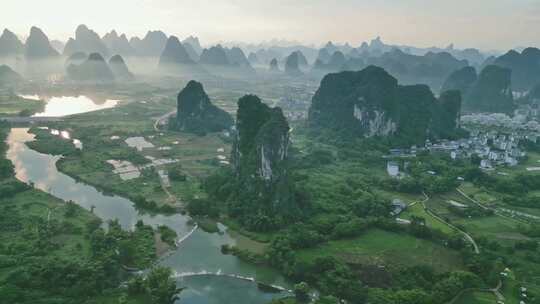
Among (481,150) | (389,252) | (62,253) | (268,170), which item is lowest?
(389,252)

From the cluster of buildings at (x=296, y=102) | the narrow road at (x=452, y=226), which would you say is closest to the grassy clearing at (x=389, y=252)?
the narrow road at (x=452, y=226)

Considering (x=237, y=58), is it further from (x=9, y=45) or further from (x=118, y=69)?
(x=9, y=45)

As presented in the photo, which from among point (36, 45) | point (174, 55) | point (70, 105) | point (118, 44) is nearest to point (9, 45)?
point (36, 45)

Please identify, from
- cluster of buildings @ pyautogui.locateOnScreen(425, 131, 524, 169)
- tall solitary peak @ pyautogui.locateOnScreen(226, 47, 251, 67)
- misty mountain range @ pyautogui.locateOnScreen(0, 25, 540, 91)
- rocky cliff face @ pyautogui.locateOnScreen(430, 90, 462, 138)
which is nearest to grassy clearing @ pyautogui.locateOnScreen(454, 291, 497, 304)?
cluster of buildings @ pyautogui.locateOnScreen(425, 131, 524, 169)

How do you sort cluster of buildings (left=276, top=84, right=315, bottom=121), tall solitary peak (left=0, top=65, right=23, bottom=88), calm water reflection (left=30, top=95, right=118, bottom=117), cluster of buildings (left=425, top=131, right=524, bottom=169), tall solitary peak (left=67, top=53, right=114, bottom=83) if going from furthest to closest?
1. tall solitary peak (left=67, top=53, right=114, bottom=83)
2. tall solitary peak (left=0, top=65, right=23, bottom=88)
3. cluster of buildings (left=276, top=84, right=315, bottom=121)
4. calm water reflection (left=30, top=95, right=118, bottom=117)
5. cluster of buildings (left=425, top=131, right=524, bottom=169)

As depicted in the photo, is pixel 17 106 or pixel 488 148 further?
pixel 17 106

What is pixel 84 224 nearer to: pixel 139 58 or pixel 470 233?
pixel 470 233

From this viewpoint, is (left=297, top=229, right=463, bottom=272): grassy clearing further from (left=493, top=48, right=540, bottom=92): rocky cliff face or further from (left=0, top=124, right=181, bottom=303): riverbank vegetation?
(left=493, top=48, right=540, bottom=92): rocky cliff face
